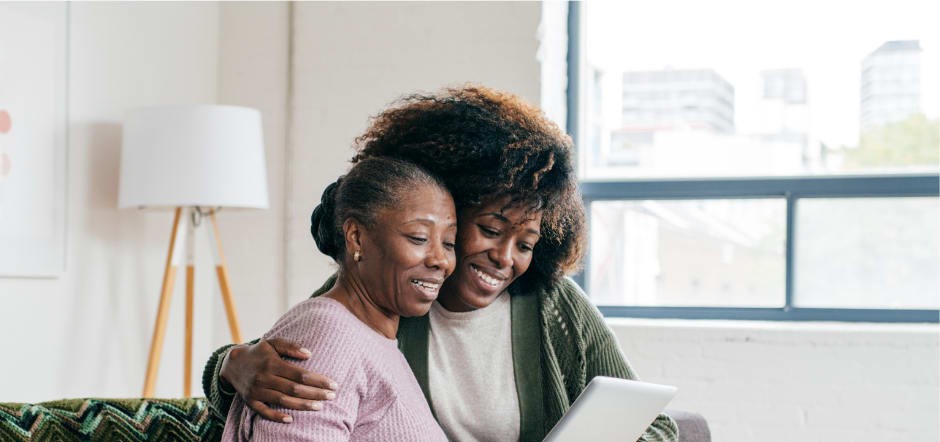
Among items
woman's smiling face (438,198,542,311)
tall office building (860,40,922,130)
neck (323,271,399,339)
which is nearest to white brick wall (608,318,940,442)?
tall office building (860,40,922,130)

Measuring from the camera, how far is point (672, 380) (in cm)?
382

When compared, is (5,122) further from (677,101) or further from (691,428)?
(677,101)

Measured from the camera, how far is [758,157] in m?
4.04

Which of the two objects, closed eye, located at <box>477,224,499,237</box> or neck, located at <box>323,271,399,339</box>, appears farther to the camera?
closed eye, located at <box>477,224,499,237</box>

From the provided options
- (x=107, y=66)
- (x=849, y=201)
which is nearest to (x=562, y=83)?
(x=849, y=201)

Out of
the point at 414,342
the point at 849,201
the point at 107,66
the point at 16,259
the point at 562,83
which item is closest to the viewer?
the point at 414,342

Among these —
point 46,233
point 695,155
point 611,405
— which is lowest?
point 611,405

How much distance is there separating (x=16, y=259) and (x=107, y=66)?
0.78 meters

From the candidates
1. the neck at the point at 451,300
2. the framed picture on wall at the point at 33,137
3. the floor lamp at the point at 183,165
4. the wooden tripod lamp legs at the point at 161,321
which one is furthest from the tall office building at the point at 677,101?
the neck at the point at 451,300

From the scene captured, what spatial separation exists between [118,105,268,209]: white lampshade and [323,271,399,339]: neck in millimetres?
1986

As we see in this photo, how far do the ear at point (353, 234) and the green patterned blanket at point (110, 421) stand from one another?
1.42 ft

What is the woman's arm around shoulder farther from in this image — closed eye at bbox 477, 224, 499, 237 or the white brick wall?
the white brick wall

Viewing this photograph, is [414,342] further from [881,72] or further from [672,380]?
[881,72]

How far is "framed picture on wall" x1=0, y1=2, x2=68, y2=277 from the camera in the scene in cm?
311
